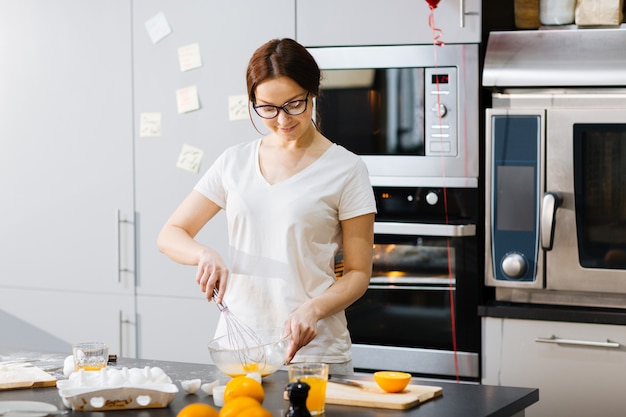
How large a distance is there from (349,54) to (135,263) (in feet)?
3.51

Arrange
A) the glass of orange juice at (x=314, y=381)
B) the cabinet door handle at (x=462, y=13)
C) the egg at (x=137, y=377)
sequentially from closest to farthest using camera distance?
the glass of orange juice at (x=314, y=381) < the egg at (x=137, y=377) < the cabinet door handle at (x=462, y=13)

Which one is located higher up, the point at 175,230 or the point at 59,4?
the point at 59,4

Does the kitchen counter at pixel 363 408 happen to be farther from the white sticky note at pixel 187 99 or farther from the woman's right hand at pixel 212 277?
the white sticky note at pixel 187 99

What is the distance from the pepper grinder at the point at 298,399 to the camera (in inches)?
62.4

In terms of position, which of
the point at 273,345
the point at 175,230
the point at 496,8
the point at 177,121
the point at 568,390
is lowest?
the point at 568,390

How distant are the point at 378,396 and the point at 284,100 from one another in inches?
28.4

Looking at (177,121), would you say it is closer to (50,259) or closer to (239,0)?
(239,0)

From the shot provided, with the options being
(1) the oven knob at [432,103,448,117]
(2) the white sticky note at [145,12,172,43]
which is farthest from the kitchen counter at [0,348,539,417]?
(2) the white sticky note at [145,12,172,43]

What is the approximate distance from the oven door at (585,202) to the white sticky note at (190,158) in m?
1.17

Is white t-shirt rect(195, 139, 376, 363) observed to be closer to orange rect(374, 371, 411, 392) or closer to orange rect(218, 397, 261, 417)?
orange rect(374, 371, 411, 392)

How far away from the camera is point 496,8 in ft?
10.4

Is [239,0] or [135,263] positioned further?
[135,263]

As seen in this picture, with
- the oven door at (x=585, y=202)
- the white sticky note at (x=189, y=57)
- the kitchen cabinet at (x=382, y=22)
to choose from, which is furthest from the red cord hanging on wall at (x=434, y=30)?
the white sticky note at (x=189, y=57)

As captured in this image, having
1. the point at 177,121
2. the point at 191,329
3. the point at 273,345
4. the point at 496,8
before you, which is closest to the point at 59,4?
the point at 177,121
